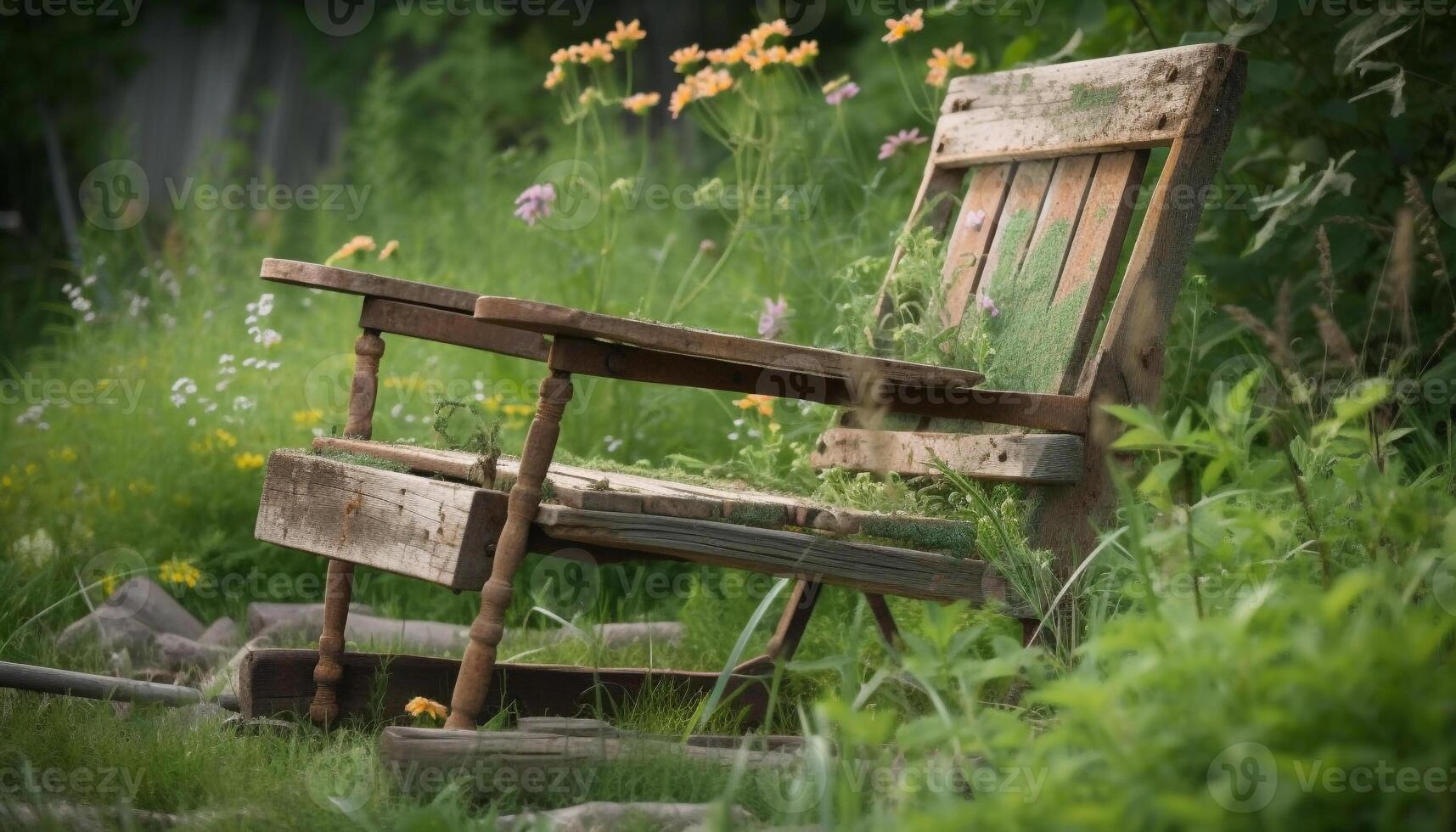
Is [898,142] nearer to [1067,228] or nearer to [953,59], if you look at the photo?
[953,59]

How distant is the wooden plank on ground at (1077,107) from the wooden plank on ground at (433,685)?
4.43 ft

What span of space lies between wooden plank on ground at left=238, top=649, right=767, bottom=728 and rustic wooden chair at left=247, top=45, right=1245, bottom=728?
0.05 metres

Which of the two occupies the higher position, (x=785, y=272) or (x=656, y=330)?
(x=785, y=272)

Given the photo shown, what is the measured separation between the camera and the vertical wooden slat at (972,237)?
3.14 metres

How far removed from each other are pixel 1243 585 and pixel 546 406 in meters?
1.15

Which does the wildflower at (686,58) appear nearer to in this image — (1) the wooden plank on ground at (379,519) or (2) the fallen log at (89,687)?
(1) the wooden plank on ground at (379,519)

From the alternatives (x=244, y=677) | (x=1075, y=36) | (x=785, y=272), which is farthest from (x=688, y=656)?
(x=1075, y=36)

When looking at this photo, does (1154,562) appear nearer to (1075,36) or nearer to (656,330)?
(656,330)

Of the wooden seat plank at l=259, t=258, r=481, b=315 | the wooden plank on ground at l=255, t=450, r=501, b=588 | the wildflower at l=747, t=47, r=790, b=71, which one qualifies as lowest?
the wooden plank on ground at l=255, t=450, r=501, b=588

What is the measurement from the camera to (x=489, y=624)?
7.17ft

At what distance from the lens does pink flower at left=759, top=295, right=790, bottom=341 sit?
12.2ft

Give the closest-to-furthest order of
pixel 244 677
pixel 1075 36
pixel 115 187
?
pixel 244 677 → pixel 1075 36 → pixel 115 187

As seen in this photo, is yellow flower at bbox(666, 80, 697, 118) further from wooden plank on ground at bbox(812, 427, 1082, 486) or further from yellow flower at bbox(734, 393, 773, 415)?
wooden plank on ground at bbox(812, 427, 1082, 486)

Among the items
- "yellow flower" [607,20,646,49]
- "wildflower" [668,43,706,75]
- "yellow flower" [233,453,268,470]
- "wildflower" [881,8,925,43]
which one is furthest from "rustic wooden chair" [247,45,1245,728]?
"yellow flower" [233,453,268,470]
